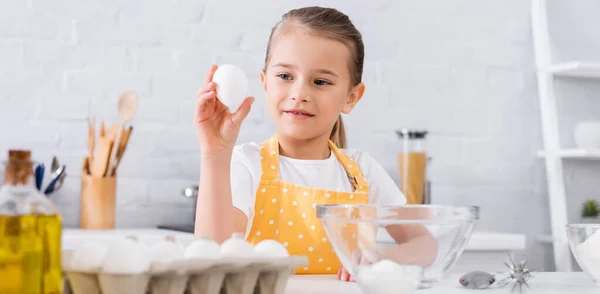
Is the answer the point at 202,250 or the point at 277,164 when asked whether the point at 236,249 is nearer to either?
the point at 202,250

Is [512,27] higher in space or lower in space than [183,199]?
higher

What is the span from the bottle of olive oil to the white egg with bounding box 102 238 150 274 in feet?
0.14

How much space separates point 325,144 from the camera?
179 centimetres

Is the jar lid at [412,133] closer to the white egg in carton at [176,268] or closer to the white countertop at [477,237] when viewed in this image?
the white countertop at [477,237]

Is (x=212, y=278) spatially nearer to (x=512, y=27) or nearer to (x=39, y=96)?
(x=39, y=96)

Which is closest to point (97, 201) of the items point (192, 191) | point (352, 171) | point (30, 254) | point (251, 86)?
point (192, 191)

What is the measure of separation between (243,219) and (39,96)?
1216mm

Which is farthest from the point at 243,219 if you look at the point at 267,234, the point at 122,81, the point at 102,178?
the point at 122,81

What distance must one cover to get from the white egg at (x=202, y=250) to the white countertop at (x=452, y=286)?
24cm

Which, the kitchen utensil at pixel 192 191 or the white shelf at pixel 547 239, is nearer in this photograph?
the kitchen utensil at pixel 192 191

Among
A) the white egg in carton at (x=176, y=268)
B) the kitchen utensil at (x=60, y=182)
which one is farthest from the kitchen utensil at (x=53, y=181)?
the white egg in carton at (x=176, y=268)

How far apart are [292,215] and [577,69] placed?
1684 mm

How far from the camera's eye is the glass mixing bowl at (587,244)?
3.59ft

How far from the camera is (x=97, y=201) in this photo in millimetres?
2309
